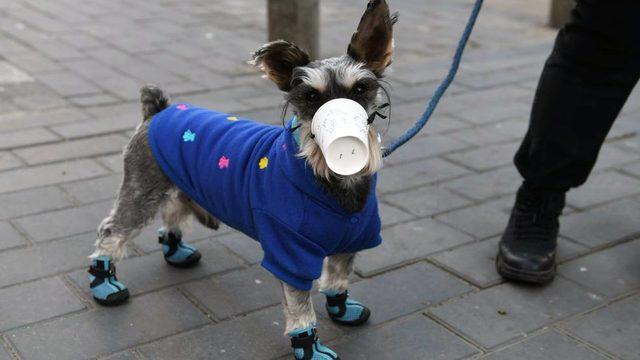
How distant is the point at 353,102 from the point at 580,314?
1.57 metres

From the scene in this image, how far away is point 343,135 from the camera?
2.32 metres

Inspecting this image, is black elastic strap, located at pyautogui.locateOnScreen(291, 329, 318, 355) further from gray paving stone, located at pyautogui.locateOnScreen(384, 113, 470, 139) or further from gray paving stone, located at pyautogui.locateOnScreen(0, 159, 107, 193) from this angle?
gray paving stone, located at pyautogui.locateOnScreen(384, 113, 470, 139)

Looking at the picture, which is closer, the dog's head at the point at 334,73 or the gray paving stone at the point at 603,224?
the dog's head at the point at 334,73

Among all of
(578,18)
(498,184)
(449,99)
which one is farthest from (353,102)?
(449,99)

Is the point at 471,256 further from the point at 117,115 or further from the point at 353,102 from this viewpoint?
the point at 117,115

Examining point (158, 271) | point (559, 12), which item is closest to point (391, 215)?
point (158, 271)

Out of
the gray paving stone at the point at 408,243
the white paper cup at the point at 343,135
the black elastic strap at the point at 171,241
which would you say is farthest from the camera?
the gray paving stone at the point at 408,243

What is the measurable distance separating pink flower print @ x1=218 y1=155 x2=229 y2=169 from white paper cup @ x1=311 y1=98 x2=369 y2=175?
2.14 feet

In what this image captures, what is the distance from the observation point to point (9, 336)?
3.10 m

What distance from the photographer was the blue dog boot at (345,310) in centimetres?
322

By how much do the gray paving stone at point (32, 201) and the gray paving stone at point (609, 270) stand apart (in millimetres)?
2669

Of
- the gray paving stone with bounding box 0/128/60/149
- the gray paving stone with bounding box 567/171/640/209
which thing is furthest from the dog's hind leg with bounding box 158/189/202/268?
the gray paving stone with bounding box 567/171/640/209

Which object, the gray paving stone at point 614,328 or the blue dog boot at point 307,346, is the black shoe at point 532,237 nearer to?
the gray paving stone at point 614,328

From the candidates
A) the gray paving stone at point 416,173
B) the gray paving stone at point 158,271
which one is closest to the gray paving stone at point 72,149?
the gray paving stone at point 158,271
